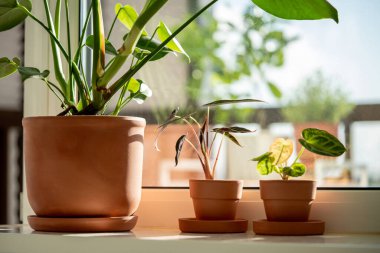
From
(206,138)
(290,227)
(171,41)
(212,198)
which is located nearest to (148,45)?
(171,41)

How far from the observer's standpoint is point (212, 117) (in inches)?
61.5

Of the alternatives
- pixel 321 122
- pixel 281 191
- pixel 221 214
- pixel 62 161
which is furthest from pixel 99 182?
pixel 321 122

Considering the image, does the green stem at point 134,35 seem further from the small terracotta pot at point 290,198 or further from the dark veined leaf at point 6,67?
the small terracotta pot at point 290,198

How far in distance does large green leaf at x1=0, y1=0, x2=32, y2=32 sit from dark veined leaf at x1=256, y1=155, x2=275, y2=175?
1.97 feet

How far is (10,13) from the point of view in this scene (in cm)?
142

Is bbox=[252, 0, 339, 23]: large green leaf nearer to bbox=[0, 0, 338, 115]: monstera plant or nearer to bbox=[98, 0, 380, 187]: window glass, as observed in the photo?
bbox=[0, 0, 338, 115]: monstera plant

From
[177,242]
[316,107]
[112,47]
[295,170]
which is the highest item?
[112,47]

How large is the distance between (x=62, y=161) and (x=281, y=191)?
1.47 feet

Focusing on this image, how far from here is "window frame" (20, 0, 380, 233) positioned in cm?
139

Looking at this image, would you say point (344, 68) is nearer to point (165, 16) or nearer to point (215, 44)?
point (215, 44)

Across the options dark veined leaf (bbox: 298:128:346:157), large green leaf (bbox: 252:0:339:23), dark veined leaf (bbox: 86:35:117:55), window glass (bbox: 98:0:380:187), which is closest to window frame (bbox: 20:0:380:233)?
window glass (bbox: 98:0:380:187)

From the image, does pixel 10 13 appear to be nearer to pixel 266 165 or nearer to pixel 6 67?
pixel 6 67

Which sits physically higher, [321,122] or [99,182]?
[321,122]

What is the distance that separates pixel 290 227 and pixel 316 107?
1.05 ft
